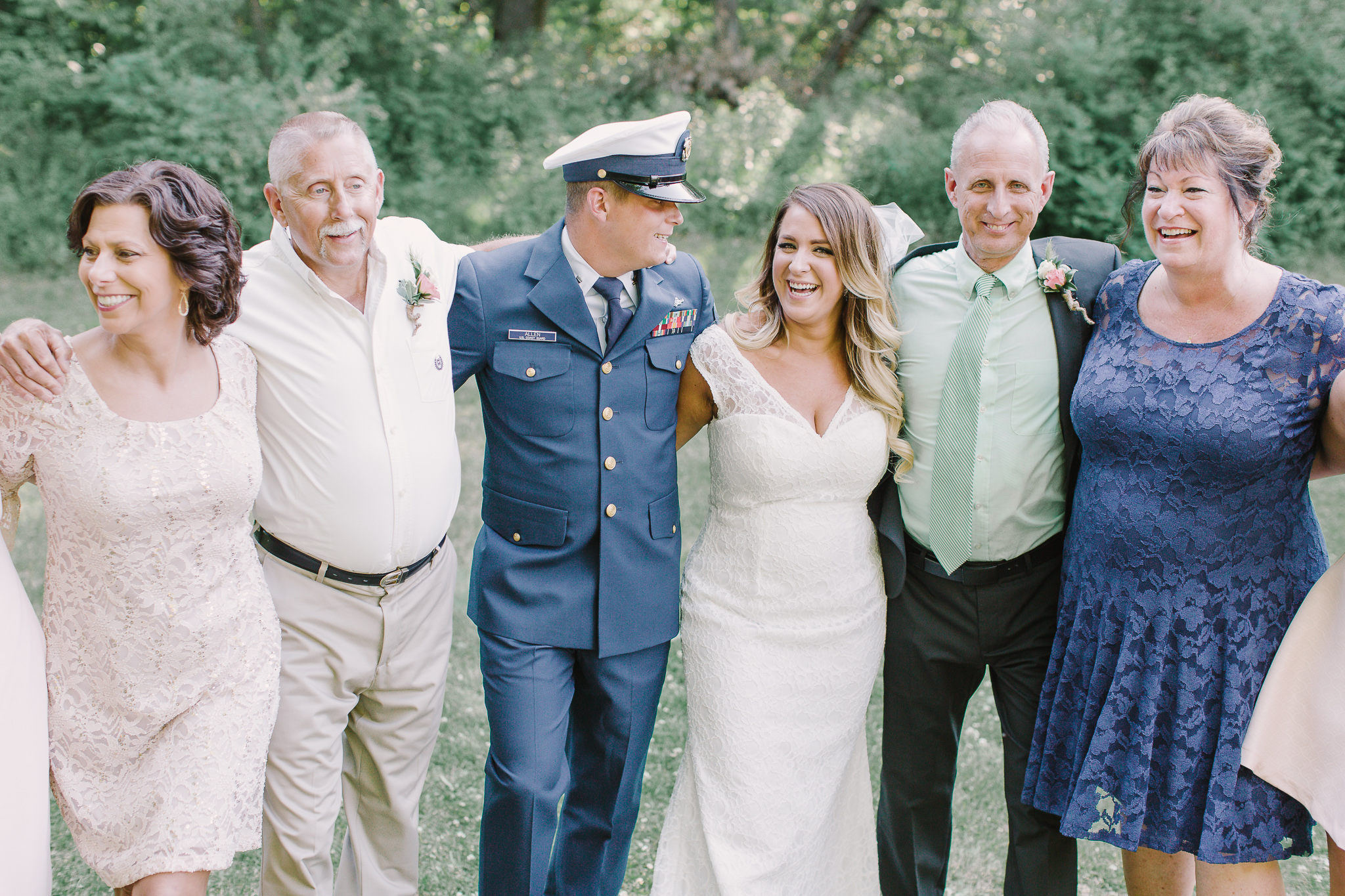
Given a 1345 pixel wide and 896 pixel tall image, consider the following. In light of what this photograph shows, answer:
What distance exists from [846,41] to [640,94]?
3.72 m

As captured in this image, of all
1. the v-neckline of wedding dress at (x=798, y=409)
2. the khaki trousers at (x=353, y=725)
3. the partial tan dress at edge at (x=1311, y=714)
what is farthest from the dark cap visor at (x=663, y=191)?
the partial tan dress at edge at (x=1311, y=714)

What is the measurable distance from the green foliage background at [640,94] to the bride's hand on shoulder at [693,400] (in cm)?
1004

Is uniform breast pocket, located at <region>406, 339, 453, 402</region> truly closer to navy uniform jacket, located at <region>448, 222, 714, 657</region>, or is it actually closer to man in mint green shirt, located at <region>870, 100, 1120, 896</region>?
navy uniform jacket, located at <region>448, 222, 714, 657</region>

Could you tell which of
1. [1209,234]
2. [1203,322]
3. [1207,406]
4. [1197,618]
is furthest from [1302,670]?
[1209,234]

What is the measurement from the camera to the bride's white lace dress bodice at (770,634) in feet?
11.2

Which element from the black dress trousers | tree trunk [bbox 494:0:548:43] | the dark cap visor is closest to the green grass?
the black dress trousers

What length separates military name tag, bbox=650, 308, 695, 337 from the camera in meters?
3.46

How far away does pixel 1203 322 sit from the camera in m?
3.06

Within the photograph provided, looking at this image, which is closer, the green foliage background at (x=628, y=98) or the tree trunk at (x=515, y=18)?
the green foliage background at (x=628, y=98)

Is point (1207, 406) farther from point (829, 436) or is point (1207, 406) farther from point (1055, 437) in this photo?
point (829, 436)

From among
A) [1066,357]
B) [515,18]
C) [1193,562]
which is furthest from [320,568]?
[515,18]

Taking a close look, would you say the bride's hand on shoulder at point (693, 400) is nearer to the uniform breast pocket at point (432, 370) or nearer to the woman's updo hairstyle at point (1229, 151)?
the uniform breast pocket at point (432, 370)

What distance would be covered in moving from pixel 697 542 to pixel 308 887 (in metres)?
1.54

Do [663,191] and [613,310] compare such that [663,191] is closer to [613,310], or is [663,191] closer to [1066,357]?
[613,310]
